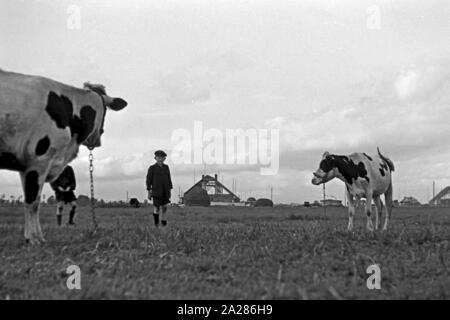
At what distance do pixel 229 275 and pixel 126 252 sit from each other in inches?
91.8

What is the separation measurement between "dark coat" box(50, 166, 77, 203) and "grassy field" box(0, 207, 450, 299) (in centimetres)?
646

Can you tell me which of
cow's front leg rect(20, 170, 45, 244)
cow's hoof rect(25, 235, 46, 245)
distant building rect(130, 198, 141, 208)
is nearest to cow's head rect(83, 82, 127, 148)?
cow's front leg rect(20, 170, 45, 244)

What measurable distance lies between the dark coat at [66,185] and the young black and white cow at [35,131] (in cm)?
666

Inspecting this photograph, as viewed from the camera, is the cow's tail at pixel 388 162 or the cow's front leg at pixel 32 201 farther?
the cow's tail at pixel 388 162

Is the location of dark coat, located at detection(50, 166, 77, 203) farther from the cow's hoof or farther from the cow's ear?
the cow's hoof

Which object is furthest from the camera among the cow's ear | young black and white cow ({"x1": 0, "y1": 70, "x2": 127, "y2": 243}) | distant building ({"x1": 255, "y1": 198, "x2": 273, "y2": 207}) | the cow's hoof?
distant building ({"x1": 255, "y1": 198, "x2": 273, "y2": 207})

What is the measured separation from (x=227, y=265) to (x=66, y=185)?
35.8ft

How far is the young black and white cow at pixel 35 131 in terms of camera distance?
933 centimetres

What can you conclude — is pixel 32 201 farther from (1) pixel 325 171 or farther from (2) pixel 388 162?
(2) pixel 388 162

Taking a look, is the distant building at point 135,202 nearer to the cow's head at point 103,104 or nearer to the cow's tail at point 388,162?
the cow's tail at point 388,162

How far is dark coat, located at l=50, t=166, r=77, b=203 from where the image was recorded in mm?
17250

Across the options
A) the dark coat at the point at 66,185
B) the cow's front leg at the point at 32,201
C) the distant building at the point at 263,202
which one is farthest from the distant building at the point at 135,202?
the cow's front leg at the point at 32,201
